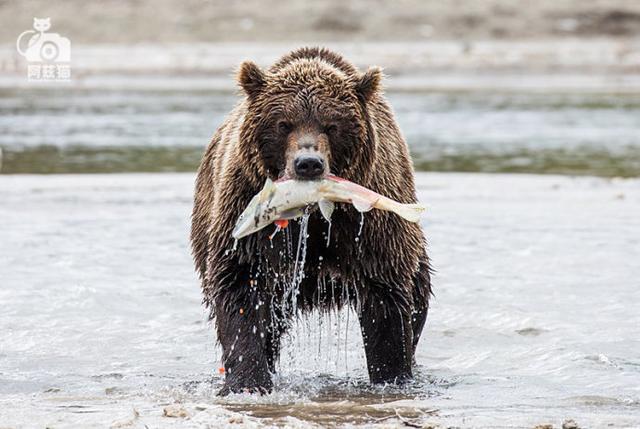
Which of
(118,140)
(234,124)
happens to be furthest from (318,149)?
(118,140)

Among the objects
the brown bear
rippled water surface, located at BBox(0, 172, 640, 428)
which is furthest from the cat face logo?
Result: the brown bear

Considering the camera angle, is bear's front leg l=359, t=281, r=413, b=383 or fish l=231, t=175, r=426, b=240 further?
bear's front leg l=359, t=281, r=413, b=383

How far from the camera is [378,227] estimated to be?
19.2 feet

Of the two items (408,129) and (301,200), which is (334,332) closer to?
(301,200)

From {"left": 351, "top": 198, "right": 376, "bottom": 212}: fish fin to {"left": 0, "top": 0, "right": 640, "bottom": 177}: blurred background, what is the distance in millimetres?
5344

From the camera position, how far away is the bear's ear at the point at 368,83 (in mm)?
5656

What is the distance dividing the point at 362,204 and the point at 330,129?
38 cm

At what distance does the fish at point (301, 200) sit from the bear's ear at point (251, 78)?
512 millimetres

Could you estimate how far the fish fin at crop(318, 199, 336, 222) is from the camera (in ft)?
17.6

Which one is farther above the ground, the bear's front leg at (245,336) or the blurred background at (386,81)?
the blurred background at (386,81)

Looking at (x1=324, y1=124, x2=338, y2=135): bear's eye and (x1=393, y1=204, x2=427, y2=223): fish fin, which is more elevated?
(x1=324, y1=124, x2=338, y2=135): bear's eye

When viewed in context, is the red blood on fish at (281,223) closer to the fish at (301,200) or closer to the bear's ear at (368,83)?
the fish at (301,200)

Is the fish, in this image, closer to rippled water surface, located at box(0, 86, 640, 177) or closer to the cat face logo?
rippled water surface, located at box(0, 86, 640, 177)

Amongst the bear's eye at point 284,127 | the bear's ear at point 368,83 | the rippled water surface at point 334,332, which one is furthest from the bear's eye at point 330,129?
the rippled water surface at point 334,332
